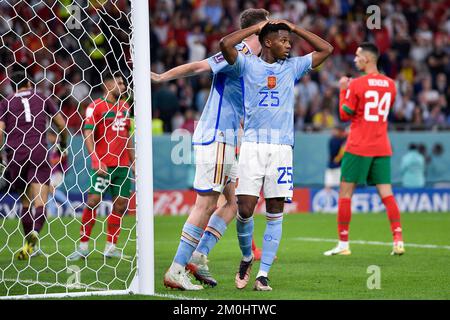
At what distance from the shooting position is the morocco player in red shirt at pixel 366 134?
10.9 meters

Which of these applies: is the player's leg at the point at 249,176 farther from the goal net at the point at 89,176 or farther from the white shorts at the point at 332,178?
the white shorts at the point at 332,178

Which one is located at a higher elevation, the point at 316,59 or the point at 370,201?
the point at 316,59

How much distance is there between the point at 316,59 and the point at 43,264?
3792 mm

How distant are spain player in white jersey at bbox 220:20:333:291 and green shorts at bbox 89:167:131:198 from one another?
11.3 ft

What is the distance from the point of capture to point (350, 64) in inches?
878

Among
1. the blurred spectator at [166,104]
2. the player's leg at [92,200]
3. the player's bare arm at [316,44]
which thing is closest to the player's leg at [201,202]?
the player's bare arm at [316,44]

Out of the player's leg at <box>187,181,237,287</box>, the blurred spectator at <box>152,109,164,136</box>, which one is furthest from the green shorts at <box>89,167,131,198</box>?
the blurred spectator at <box>152,109,164,136</box>

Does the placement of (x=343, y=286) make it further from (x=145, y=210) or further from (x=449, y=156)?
(x=449, y=156)

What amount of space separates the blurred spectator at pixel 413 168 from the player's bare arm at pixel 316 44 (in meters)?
12.0

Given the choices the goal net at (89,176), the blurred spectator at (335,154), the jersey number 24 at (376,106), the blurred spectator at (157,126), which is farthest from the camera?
the blurred spectator at (157,126)

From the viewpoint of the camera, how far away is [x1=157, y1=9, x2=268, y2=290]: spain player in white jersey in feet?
24.8

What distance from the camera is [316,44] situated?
746 centimetres

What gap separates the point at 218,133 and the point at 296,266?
2.29 m

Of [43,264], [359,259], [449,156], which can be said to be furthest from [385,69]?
[43,264]
